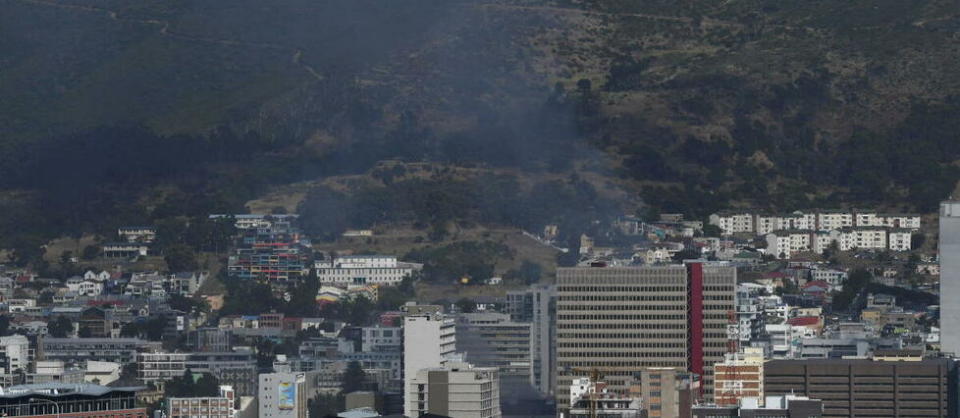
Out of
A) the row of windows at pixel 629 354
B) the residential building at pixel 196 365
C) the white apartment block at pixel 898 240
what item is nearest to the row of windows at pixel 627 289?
the row of windows at pixel 629 354

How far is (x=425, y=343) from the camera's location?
97.2 meters

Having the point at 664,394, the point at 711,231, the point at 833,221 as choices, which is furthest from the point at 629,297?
the point at 833,221

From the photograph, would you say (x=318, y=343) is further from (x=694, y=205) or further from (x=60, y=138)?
(x=60, y=138)

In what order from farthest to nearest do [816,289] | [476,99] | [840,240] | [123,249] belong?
[476,99], [840,240], [123,249], [816,289]

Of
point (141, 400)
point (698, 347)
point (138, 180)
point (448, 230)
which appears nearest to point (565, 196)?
point (448, 230)

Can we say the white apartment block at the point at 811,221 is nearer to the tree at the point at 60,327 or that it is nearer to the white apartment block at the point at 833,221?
the white apartment block at the point at 833,221

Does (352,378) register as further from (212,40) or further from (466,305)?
(212,40)

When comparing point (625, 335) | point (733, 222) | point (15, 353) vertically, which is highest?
point (733, 222)

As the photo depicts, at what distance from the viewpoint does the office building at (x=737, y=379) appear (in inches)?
3418

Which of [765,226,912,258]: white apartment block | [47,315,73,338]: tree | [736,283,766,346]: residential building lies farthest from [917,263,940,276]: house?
[47,315,73,338]: tree

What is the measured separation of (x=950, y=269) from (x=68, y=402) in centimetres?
3977

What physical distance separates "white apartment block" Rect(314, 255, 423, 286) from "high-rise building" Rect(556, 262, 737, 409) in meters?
37.6

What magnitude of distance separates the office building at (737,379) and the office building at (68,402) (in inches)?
568

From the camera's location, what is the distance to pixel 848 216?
142 m
